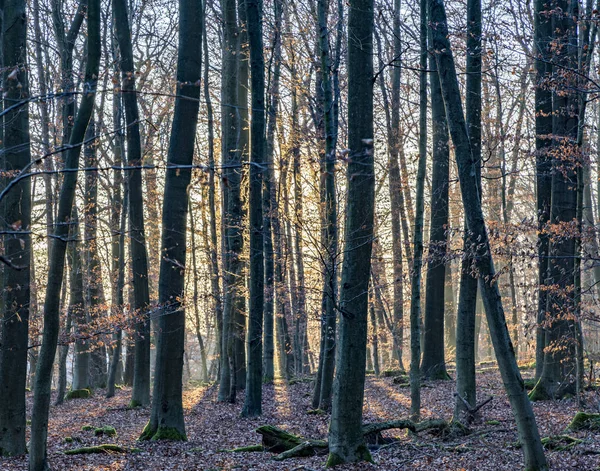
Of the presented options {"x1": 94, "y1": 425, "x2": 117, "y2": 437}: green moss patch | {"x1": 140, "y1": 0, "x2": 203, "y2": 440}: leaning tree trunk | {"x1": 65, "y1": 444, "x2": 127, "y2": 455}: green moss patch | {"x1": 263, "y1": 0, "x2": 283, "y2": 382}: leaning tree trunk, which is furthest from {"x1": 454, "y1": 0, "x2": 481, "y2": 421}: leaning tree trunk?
{"x1": 94, "y1": 425, "x2": 117, "y2": 437}: green moss patch

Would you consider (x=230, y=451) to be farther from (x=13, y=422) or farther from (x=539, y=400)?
(x=539, y=400)

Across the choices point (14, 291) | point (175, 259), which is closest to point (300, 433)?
point (175, 259)

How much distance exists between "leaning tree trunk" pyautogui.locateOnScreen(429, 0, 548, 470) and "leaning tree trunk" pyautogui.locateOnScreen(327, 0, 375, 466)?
3.54 ft

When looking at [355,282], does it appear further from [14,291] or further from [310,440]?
[14,291]

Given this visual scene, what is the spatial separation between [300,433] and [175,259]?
4.31m

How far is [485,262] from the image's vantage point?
7.54 m

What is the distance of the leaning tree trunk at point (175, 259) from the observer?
11.2 m

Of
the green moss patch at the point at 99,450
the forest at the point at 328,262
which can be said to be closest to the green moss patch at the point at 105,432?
the forest at the point at 328,262

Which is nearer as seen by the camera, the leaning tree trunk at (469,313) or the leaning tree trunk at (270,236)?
the leaning tree trunk at (469,313)

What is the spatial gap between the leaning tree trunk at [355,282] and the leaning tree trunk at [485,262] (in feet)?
3.54

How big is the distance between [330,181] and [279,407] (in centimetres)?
635

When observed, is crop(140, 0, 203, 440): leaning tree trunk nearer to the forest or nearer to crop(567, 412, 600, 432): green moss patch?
the forest

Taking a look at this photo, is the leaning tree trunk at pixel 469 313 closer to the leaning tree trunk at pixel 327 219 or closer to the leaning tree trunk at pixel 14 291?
the leaning tree trunk at pixel 327 219

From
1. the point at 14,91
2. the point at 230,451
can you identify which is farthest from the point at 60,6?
the point at 230,451
